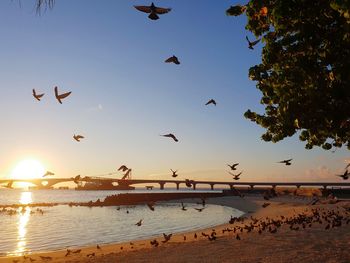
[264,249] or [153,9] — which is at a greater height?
[153,9]

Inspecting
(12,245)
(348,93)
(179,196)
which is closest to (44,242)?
(12,245)

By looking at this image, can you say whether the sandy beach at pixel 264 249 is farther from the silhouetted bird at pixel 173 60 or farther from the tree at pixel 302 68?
the silhouetted bird at pixel 173 60

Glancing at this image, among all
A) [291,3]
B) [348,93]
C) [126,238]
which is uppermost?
[291,3]

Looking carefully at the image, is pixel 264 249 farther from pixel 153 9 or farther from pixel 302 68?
pixel 153 9

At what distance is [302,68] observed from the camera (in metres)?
13.1

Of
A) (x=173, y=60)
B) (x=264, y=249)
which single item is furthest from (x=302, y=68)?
(x=264, y=249)

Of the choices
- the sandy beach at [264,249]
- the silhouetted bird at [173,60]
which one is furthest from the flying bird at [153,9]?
the sandy beach at [264,249]

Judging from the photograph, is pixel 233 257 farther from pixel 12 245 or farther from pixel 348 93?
pixel 12 245

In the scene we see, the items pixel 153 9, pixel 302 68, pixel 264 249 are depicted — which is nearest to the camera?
pixel 153 9

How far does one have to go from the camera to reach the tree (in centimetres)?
1203

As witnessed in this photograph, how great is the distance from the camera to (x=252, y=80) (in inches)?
617

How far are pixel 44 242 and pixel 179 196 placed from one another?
95778mm

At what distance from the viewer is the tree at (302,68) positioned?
1203 cm

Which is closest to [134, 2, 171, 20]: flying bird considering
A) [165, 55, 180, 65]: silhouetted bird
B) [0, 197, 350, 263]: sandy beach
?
[165, 55, 180, 65]: silhouetted bird
